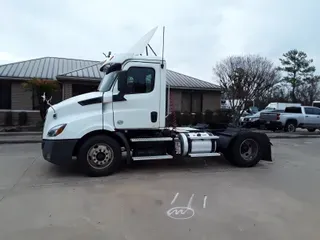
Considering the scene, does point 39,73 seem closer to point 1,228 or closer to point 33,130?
point 33,130

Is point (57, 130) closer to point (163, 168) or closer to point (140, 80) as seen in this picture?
point (140, 80)

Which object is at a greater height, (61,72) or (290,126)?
(61,72)

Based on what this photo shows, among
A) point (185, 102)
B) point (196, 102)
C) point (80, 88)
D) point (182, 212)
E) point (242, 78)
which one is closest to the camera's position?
point (182, 212)

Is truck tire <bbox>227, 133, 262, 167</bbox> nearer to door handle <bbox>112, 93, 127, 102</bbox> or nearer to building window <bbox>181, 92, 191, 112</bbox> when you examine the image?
door handle <bbox>112, 93, 127, 102</bbox>

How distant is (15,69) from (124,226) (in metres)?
18.9

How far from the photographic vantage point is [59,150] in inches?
255

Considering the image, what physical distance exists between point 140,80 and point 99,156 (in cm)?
204

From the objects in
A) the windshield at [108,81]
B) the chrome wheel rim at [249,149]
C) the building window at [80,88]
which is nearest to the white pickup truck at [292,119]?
the building window at [80,88]

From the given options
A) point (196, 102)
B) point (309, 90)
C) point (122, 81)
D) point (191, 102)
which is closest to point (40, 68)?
point (191, 102)

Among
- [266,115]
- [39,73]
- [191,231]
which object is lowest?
[191,231]

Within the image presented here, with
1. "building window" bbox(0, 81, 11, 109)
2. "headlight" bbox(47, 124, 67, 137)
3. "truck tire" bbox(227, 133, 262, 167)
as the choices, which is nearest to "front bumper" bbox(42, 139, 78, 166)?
"headlight" bbox(47, 124, 67, 137)

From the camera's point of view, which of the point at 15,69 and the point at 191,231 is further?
the point at 15,69

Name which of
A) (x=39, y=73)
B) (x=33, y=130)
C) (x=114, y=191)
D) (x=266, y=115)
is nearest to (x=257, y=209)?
(x=114, y=191)

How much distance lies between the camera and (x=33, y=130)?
16891mm
